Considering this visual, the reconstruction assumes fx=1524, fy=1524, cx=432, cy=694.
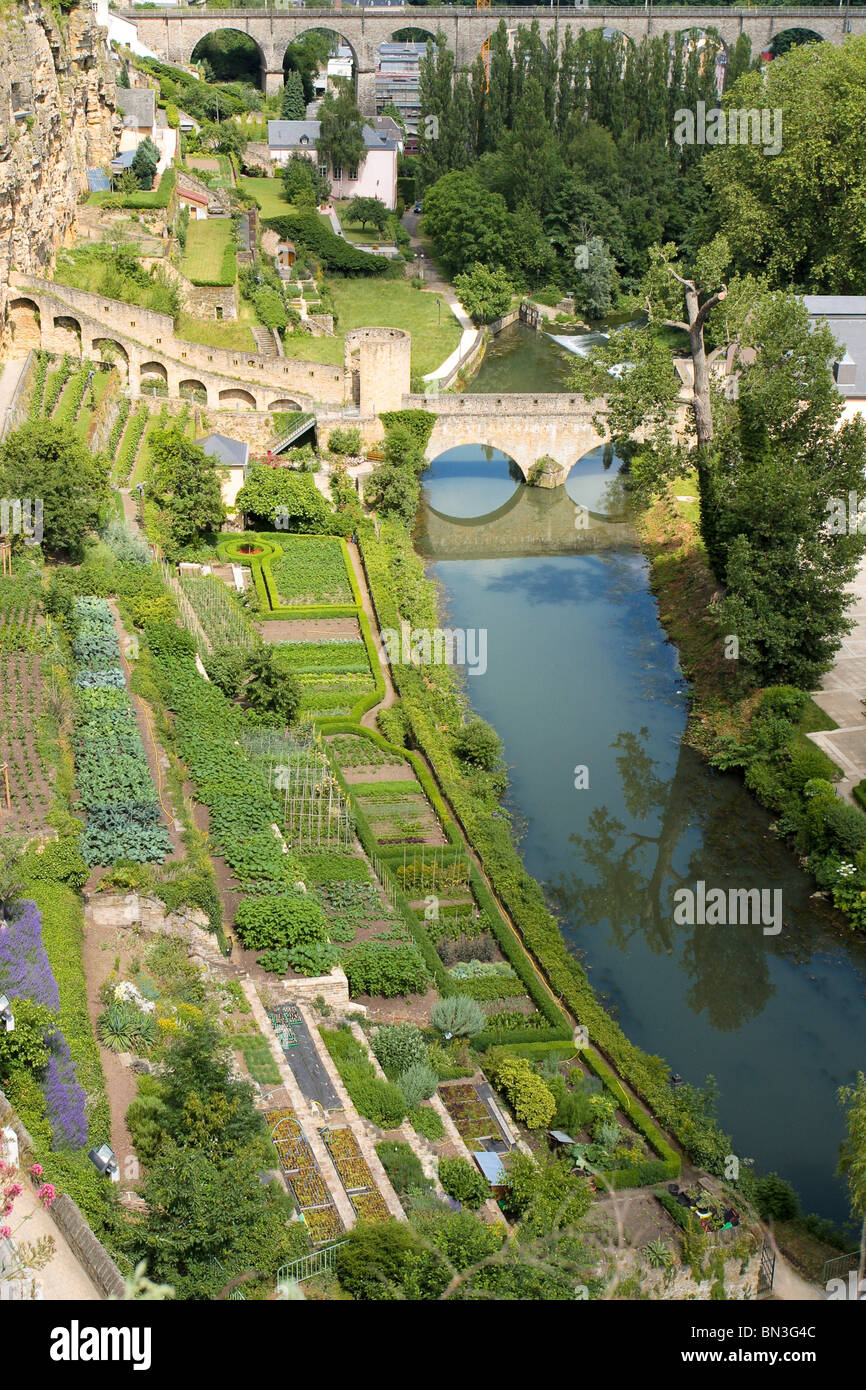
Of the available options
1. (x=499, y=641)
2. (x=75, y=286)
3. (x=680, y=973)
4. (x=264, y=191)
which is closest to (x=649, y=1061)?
(x=680, y=973)

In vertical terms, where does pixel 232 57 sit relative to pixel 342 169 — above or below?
above

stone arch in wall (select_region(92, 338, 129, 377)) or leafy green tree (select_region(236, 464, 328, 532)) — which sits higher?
stone arch in wall (select_region(92, 338, 129, 377))

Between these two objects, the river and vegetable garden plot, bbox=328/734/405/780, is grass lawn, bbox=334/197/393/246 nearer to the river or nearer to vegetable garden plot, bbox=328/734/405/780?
the river

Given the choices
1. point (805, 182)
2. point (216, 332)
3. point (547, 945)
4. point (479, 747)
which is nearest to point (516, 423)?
point (216, 332)

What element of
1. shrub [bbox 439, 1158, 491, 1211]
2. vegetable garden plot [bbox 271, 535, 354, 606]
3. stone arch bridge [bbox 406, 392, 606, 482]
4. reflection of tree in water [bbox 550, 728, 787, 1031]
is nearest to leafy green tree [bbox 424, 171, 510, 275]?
stone arch bridge [bbox 406, 392, 606, 482]

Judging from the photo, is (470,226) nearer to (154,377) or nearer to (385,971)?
(154,377)

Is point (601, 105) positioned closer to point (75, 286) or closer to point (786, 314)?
point (75, 286)
